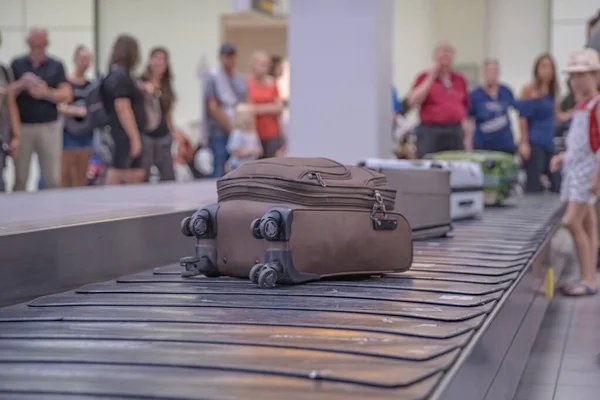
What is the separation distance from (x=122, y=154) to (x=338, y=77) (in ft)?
6.10

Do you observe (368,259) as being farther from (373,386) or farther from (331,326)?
(373,386)

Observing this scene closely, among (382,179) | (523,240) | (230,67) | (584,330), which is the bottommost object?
(584,330)

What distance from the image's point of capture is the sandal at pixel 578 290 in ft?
19.1

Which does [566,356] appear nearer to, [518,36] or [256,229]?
[256,229]

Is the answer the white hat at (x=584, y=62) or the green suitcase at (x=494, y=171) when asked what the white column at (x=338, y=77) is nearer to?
the green suitcase at (x=494, y=171)

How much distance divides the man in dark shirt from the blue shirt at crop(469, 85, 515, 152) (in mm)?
4120

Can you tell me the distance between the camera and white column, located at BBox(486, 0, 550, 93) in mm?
15586

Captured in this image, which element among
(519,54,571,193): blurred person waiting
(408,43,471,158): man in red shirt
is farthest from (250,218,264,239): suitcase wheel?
(519,54,571,193): blurred person waiting

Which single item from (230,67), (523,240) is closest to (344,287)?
(523,240)

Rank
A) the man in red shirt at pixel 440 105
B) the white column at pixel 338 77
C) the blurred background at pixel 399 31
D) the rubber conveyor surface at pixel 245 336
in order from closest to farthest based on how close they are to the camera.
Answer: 1. the rubber conveyor surface at pixel 245 336
2. the white column at pixel 338 77
3. the man in red shirt at pixel 440 105
4. the blurred background at pixel 399 31

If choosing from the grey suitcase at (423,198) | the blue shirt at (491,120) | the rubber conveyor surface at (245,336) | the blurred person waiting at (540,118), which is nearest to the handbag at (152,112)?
the grey suitcase at (423,198)

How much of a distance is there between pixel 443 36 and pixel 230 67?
803 centimetres

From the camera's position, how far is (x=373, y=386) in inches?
67.1

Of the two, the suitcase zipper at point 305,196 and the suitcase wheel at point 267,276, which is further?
the suitcase zipper at point 305,196
